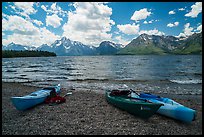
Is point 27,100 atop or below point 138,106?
below

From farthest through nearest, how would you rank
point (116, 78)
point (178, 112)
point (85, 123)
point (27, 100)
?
point (116, 78) < point (27, 100) < point (178, 112) < point (85, 123)

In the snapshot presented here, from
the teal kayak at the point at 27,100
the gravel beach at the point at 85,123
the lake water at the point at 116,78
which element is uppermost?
the teal kayak at the point at 27,100

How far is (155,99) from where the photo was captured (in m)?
14.7

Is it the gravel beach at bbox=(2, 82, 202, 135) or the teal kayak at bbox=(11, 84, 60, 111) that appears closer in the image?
the gravel beach at bbox=(2, 82, 202, 135)

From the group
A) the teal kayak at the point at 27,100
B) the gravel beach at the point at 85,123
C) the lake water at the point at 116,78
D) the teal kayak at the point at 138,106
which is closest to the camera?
the gravel beach at the point at 85,123

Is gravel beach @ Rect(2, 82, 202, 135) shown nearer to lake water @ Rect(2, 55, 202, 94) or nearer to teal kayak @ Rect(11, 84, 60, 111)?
Answer: teal kayak @ Rect(11, 84, 60, 111)

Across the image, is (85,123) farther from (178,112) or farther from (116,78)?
(116,78)

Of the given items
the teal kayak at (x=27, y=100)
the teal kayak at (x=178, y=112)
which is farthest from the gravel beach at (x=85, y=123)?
the teal kayak at (x=27, y=100)

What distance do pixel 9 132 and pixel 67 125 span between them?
3.34 m

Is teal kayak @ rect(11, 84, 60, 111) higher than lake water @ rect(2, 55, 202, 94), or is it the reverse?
teal kayak @ rect(11, 84, 60, 111)

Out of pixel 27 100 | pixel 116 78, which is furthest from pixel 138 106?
pixel 116 78

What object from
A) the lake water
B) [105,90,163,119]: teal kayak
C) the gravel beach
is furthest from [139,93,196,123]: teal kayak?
the lake water

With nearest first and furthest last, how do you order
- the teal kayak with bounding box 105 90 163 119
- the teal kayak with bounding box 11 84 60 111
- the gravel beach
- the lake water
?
the gravel beach → the teal kayak with bounding box 105 90 163 119 → the teal kayak with bounding box 11 84 60 111 → the lake water

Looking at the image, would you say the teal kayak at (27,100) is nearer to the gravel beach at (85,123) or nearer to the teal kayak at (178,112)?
the gravel beach at (85,123)
